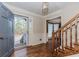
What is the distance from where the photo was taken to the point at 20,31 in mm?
6125

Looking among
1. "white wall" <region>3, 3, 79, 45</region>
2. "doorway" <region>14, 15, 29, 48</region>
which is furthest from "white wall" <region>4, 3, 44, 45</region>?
"doorway" <region>14, 15, 29, 48</region>

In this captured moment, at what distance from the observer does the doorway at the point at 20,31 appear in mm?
5841

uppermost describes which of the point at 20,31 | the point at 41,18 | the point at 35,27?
the point at 41,18

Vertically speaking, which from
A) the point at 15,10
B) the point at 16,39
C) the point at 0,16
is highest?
the point at 15,10

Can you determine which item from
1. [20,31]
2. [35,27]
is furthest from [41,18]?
[20,31]

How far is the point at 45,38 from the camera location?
8.11 m

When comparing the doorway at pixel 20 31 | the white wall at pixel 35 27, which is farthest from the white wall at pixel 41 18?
the doorway at pixel 20 31

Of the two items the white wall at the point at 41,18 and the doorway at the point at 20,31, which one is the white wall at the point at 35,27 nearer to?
the white wall at the point at 41,18

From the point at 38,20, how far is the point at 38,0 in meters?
3.22

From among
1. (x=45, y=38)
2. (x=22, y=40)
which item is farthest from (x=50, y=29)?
(x=22, y=40)

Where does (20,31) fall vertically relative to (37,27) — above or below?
below

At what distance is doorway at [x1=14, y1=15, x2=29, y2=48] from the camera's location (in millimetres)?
5841

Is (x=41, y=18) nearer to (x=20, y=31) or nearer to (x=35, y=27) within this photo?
(x=35, y=27)

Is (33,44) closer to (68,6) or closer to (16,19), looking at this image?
(16,19)
